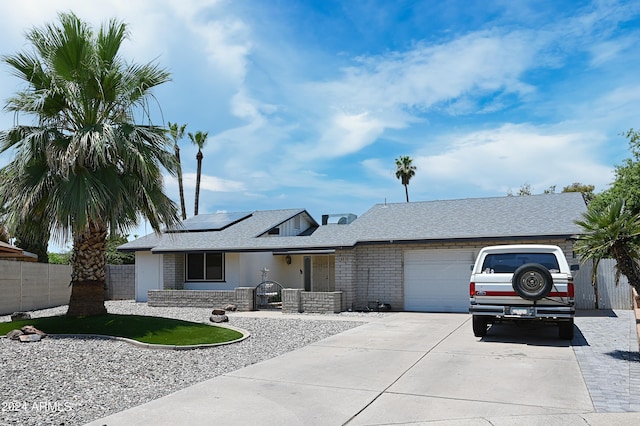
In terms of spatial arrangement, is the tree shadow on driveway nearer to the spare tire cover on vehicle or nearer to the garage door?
the spare tire cover on vehicle

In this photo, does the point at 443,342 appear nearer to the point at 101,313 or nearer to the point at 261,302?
the point at 101,313

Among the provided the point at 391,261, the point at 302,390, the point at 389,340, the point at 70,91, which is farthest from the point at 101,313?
the point at 391,261

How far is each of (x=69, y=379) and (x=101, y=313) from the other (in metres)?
6.01

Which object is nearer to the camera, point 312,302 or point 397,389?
point 397,389

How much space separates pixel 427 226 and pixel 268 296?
271 inches

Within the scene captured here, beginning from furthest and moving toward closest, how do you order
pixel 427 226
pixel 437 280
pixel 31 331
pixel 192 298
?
pixel 192 298
pixel 427 226
pixel 437 280
pixel 31 331

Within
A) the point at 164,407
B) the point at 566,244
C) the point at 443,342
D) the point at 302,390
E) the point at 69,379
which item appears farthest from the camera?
the point at 566,244

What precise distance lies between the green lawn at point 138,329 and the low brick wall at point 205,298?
257 inches

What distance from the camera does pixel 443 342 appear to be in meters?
11.6

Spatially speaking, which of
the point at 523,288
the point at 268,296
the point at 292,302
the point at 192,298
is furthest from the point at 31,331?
the point at 523,288

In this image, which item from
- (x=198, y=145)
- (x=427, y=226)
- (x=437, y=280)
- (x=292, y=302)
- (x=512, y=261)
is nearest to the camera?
(x=512, y=261)

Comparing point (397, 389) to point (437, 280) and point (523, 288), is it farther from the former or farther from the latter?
point (437, 280)

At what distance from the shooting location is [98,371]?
862cm

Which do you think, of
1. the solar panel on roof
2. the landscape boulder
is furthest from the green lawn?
the solar panel on roof
